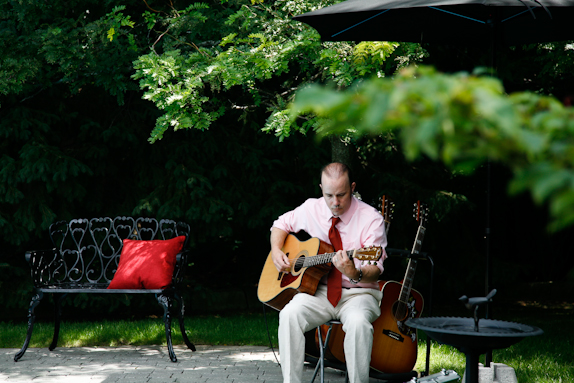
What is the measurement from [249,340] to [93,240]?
196 centimetres

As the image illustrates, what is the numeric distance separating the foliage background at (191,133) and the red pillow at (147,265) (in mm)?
941

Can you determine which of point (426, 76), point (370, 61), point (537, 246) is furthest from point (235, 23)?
point (537, 246)

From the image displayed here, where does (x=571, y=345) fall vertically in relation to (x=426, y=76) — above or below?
below

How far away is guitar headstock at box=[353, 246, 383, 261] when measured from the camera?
3.29 meters

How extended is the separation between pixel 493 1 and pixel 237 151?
402cm

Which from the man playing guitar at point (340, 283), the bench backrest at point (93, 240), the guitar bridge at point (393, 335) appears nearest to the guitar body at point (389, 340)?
the guitar bridge at point (393, 335)

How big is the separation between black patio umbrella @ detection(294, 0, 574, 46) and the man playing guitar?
0.87 m

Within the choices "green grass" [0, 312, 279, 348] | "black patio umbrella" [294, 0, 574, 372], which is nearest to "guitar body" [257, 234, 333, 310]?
"black patio umbrella" [294, 0, 574, 372]

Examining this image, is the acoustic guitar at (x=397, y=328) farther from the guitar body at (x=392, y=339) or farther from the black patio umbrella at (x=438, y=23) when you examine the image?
the black patio umbrella at (x=438, y=23)

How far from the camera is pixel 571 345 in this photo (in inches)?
221

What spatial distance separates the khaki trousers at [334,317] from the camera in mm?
3352

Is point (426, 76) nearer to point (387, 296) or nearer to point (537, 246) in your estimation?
point (387, 296)

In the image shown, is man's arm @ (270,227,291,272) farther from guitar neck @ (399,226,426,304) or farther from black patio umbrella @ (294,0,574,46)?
black patio umbrella @ (294,0,574,46)

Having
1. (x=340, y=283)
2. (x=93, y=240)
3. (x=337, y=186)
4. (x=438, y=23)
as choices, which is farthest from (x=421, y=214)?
(x=93, y=240)
